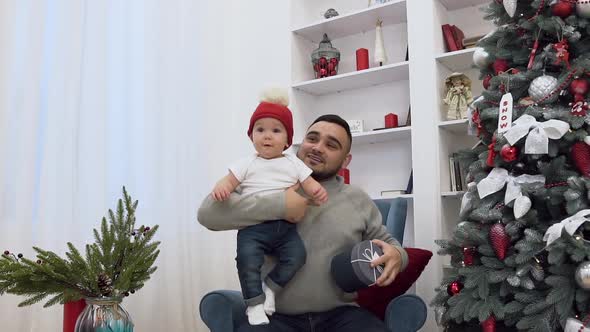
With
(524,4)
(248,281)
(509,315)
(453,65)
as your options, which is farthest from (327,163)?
(453,65)

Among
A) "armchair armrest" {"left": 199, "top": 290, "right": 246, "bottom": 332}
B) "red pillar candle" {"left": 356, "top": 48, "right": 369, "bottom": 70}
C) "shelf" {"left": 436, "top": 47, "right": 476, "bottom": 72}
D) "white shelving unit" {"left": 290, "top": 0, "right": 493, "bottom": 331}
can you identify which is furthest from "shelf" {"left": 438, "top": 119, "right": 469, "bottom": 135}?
"armchair armrest" {"left": 199, "top": 290, "right": 246, "bottom": 332}

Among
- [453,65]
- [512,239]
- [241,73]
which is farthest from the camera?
[241,73]

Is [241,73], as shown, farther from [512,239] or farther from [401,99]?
[512,239]

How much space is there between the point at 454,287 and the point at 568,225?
496 mm

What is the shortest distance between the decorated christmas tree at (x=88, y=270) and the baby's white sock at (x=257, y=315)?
0.45m

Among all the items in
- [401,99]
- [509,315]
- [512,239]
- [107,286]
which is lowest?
[509,315]

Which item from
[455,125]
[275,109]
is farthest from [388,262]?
[455,125]

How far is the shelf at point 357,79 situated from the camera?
135 inches

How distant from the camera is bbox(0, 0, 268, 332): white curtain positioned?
2229 mm

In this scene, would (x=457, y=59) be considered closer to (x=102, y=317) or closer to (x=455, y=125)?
(x=455, y=125)

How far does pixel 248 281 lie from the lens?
1.76m

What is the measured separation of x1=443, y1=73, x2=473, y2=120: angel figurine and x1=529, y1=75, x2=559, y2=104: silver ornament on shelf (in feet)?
3.71

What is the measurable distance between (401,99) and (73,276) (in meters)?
2.48

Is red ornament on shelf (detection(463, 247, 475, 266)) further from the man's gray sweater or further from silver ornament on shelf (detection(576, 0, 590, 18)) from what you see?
silver ornament on shelf (detection(576, 0, 590, 18))
